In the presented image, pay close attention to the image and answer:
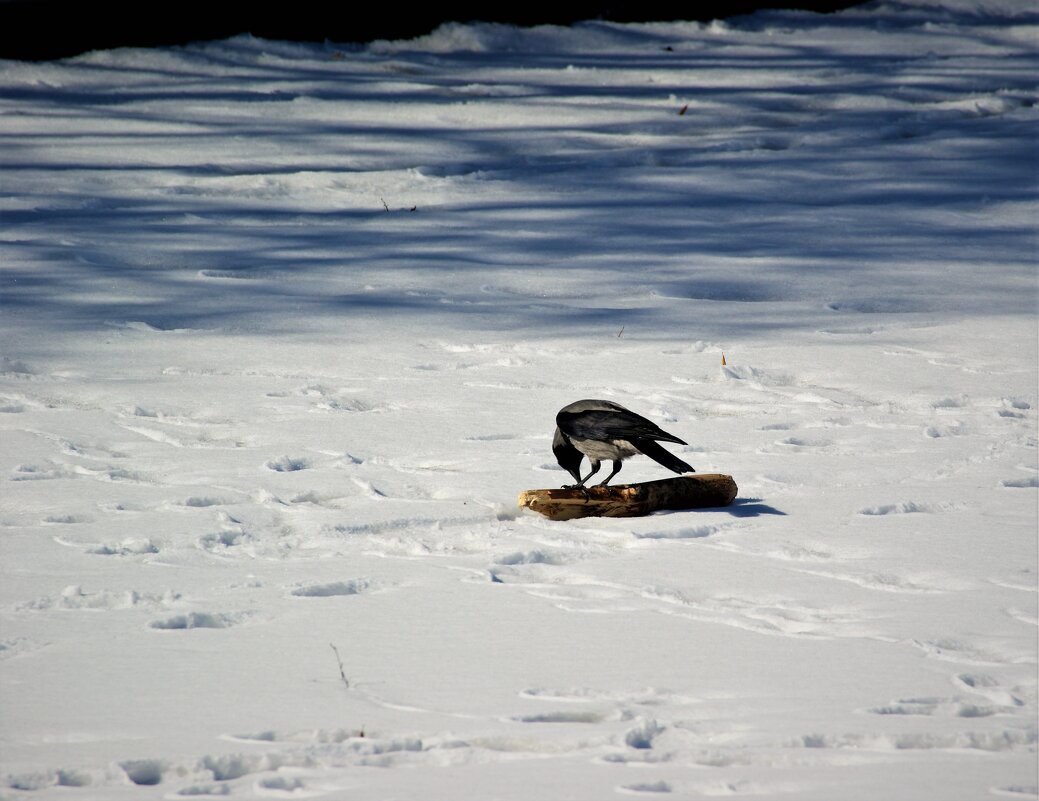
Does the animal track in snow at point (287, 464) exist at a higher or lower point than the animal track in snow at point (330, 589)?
higher

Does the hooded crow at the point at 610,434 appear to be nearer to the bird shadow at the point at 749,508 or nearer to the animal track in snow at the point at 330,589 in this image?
the bird shadow at the point at 749,508

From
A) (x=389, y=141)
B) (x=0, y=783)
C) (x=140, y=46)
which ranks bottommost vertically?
(x=0, y=783)

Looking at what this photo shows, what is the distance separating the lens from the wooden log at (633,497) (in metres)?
3.74

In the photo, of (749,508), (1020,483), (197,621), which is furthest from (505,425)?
(197,621)

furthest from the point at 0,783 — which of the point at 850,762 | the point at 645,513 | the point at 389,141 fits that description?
the point at 389,141

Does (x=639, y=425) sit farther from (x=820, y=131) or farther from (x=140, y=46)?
(x=140, y=46)

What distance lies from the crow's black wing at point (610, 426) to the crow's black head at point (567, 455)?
10 centimetres

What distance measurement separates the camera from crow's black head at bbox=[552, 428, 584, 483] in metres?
3.98

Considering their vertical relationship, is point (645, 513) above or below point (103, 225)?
below

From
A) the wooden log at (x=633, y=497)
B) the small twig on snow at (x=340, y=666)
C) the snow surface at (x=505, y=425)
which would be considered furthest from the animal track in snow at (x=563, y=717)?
the wooden log at (x=633, y=497)

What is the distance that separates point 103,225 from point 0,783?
217 inches

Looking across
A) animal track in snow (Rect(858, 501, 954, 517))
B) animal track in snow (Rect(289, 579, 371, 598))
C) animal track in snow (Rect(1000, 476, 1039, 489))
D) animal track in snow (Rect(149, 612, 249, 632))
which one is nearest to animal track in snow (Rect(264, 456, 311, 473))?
animal track in snow (Rect(289, 579, 371, 598))

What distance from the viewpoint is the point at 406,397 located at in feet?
16.2

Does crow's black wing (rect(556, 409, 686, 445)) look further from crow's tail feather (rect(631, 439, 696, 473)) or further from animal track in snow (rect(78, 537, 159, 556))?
animal track in snow (rect(78, 537, 159, 556))
